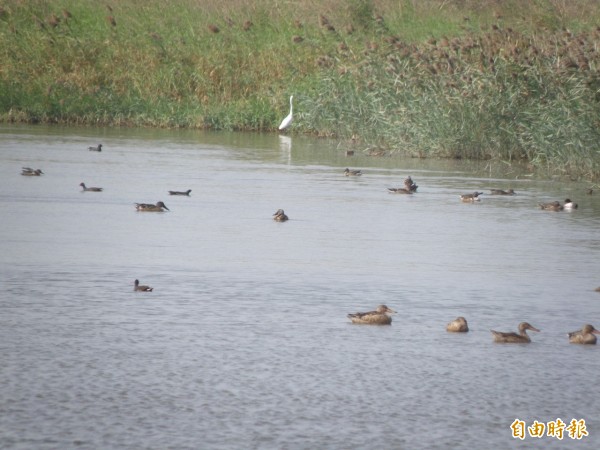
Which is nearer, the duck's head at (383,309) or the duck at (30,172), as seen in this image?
the duck's head at (383,309)

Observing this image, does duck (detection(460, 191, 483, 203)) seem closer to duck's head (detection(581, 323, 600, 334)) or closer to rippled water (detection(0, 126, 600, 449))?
rippled water (detection(0, 126, 600, 449))

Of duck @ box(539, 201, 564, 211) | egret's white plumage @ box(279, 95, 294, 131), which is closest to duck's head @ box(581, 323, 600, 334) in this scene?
duck @ box(539, 201, 564, 211)

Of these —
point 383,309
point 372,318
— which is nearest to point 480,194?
point 383,309

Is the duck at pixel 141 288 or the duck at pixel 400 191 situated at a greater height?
the duck at pixel 400 191

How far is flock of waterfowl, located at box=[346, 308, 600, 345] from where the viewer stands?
30.0 feet

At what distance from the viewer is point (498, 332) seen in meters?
9.24

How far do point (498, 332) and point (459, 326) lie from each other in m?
0.33

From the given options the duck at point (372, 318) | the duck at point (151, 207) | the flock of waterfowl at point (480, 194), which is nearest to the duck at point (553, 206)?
the flock of waterfowl at point (480, 194)

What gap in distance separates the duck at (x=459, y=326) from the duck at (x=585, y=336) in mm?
739

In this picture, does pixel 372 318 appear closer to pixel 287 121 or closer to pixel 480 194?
pixel 480 194

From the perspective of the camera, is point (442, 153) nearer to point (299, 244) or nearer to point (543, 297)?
point (299, 244)

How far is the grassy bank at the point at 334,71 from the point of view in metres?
22.8

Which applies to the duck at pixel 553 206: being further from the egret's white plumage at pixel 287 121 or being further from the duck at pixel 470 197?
the egret's white plumage at pixel 287 121

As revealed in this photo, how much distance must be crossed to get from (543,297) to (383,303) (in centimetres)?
140
